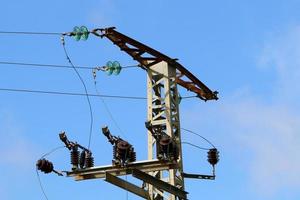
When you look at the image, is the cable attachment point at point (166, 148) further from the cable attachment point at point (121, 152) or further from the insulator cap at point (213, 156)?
the insulator cap at point (213, 156)

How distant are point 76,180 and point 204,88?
5533 mm

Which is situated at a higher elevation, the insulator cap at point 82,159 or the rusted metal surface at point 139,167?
the insulator cap at point 82,159

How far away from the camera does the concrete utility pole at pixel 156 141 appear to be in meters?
23.0

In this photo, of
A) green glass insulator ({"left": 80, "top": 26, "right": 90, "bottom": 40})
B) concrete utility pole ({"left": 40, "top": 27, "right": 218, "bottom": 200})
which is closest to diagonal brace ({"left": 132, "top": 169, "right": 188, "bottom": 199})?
concrete utility pole ({"left": 40, "top": 27, "right": 218, "bottom": 200})

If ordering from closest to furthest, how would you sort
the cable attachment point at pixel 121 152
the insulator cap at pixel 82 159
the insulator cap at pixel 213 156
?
the cable attachment point at pixel 121 152
the insulator cap at pixel 82 159
the insulator cap at pixel 213 156

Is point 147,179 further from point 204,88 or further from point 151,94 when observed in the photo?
point 204,88

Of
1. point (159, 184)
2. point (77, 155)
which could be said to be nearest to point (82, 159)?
point (77, 155)

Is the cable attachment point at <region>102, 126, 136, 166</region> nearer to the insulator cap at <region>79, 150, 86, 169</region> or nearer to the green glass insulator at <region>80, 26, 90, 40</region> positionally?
the insulator cap at <region>79, 150, 86, 169</region>

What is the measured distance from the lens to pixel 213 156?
25938mm

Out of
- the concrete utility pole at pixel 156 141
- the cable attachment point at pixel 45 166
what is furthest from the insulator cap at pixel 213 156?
the cable attachment point at pixel 45 166

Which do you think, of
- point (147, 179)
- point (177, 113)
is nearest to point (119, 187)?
point (147, 179)

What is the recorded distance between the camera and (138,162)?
75.5ft

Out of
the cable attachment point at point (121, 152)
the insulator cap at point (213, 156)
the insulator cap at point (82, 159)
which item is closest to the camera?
the cable attachment point at point (121, 152)

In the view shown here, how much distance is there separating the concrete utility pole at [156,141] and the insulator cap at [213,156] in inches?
1.7
